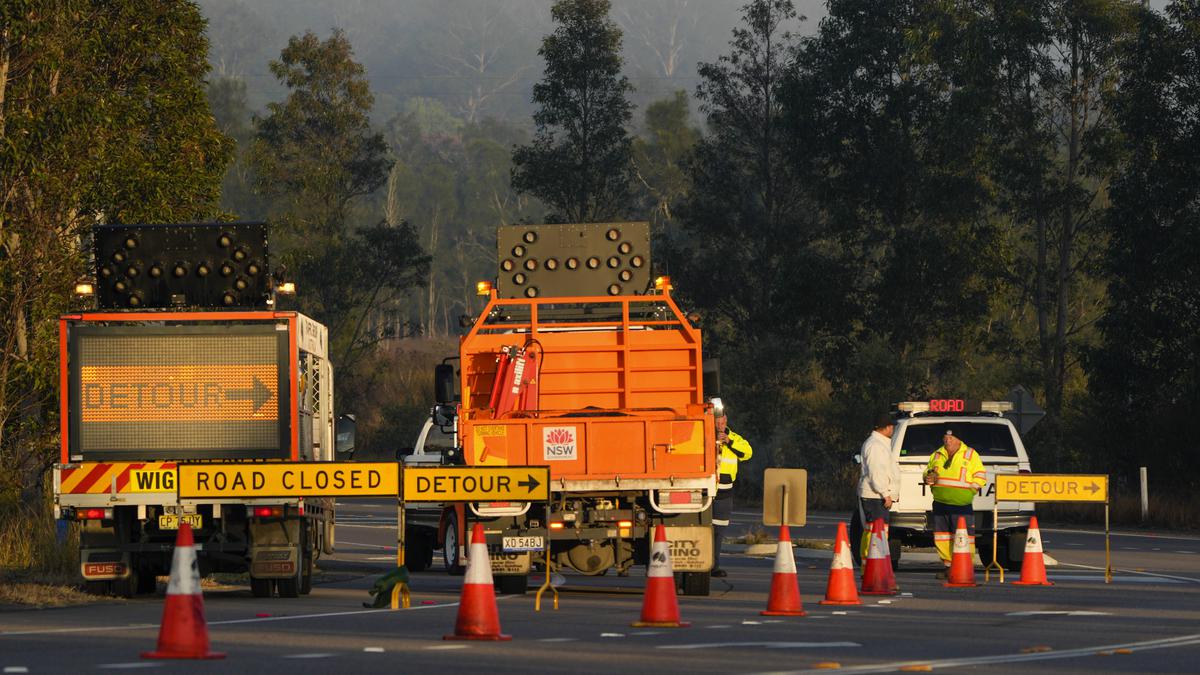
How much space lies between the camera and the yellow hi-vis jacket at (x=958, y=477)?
24.8m

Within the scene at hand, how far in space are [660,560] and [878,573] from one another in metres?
5.38

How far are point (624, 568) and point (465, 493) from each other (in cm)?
374

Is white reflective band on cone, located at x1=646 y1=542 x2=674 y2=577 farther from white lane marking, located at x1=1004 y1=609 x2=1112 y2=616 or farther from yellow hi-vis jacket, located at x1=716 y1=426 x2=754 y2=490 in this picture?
yellow hi-vis jacket, located at x1=716 y1=426 x2=754 y2=490

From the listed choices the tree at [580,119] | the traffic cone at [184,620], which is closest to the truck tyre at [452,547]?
the traffic cone at [184,620]

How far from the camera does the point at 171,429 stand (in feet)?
70.1

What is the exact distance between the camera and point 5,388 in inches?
1148

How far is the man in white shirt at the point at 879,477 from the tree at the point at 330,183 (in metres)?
49.6

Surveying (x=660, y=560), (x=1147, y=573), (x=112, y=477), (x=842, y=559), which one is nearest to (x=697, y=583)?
(x=842, y=559)

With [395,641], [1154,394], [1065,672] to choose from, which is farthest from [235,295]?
[1154,394]

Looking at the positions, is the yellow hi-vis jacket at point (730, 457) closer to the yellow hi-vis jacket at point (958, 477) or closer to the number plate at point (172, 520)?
the yellow hi-vis jacket at point (958, 477)

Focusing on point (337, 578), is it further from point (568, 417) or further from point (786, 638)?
point (786, 638)


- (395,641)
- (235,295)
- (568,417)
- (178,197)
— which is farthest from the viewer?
(178,197)

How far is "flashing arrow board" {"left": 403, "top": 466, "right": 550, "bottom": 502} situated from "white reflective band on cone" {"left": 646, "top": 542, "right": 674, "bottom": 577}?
2.29m

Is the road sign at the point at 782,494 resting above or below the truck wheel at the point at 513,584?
above
